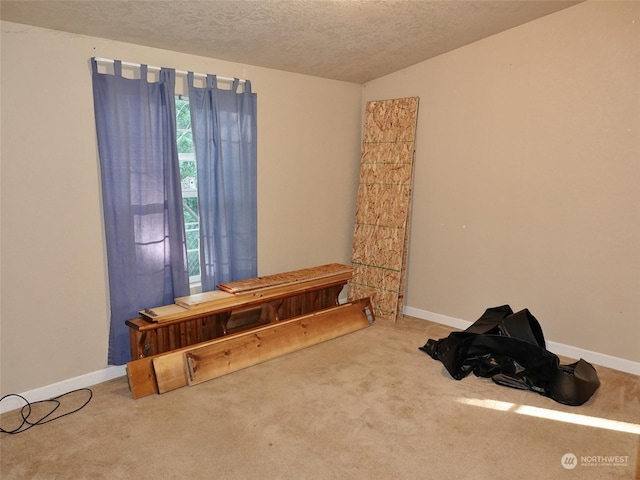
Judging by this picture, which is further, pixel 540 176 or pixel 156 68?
pixel 540 176

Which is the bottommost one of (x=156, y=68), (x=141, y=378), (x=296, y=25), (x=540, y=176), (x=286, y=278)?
(x=141, y=378)

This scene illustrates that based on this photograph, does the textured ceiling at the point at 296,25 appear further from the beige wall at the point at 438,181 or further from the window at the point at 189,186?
the window at the point at 189,186

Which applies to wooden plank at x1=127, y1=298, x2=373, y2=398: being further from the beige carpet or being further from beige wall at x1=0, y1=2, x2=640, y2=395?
beige wall at x1=0, y1=2, x2=640, y2=395

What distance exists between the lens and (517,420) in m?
2.85

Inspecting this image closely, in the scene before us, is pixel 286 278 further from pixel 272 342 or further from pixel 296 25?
pixel 296 25

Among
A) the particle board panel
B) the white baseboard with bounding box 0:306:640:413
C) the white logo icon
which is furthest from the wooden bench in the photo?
the white logo icon

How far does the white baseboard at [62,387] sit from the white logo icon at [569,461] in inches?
114

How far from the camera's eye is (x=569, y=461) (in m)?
2.46

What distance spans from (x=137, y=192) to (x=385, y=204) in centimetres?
247

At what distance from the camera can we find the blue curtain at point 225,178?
3561 mm

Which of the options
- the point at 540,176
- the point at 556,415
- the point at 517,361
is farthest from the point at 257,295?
the point at 540,176

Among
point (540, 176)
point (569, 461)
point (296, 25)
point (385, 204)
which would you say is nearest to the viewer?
point (569, 461)

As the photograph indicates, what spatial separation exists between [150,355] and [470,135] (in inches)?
130

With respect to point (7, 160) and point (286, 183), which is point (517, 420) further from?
point (7, 160)
